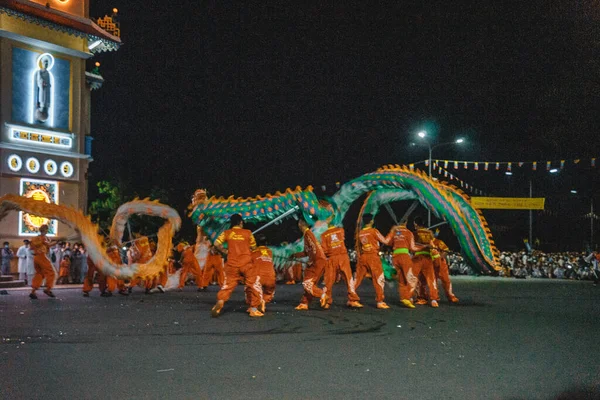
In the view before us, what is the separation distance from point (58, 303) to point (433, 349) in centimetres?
1008

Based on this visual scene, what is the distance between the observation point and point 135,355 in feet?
24.2

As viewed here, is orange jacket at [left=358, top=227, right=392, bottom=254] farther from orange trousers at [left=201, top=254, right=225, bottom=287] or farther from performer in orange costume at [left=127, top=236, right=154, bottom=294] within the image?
orange trousers at [left=201, top=254, right=225, bottom=287]

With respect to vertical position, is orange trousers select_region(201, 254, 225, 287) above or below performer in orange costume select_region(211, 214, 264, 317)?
below

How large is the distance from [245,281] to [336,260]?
7.18ft

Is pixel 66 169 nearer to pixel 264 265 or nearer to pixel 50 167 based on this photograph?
pixel 50 167

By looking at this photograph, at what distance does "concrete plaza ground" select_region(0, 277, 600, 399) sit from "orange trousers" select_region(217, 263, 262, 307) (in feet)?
1.24

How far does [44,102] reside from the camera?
29.4 m

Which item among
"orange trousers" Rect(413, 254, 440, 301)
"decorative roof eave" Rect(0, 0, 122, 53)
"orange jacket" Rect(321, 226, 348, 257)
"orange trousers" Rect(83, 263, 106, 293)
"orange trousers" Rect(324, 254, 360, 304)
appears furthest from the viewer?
"decorative roof eave" Rect(0, 0, 122, 53)

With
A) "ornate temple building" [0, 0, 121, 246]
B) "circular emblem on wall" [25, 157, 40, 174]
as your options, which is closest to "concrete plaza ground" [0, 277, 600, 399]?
"ornate temple building" [0, 0, 121, 246]

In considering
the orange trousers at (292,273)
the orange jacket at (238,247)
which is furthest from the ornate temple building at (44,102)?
the orange jacket at (238,247)

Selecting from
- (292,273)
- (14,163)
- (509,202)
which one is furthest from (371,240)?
(509,202)

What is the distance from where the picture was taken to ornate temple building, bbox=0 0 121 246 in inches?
1102

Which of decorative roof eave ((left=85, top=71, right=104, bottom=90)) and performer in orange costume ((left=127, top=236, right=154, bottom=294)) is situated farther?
decorative roof eave ((left=85, top=71, right=104, bottom=90))

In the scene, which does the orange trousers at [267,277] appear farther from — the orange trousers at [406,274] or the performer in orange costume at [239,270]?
the orange trousers at [406,274]
